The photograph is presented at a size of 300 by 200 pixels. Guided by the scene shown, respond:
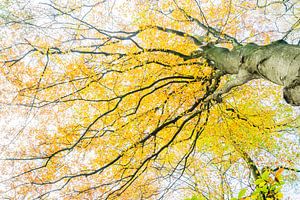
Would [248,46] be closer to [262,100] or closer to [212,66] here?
[212,66]

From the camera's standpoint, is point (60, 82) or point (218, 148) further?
point (218, 148)

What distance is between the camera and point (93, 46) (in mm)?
5059

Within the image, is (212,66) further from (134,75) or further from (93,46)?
(93,46)

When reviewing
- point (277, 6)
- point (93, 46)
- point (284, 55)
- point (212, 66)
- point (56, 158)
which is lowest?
point (284, 55)

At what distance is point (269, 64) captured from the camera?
315 centimetres

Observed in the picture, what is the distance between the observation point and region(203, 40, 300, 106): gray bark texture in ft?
8.96

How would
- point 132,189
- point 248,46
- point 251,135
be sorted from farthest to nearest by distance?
1. point 132,189
2. point 251,135
3. point 248,46

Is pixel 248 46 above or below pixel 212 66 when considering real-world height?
below

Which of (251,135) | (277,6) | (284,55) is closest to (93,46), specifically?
(284,55)

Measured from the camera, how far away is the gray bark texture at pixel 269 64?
8.96ft

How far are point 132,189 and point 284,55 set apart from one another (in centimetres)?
669

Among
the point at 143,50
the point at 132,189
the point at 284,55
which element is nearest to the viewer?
the point at 284,55

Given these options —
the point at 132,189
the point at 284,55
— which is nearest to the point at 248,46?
the point at 284,55

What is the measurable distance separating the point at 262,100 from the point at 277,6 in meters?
2.51
